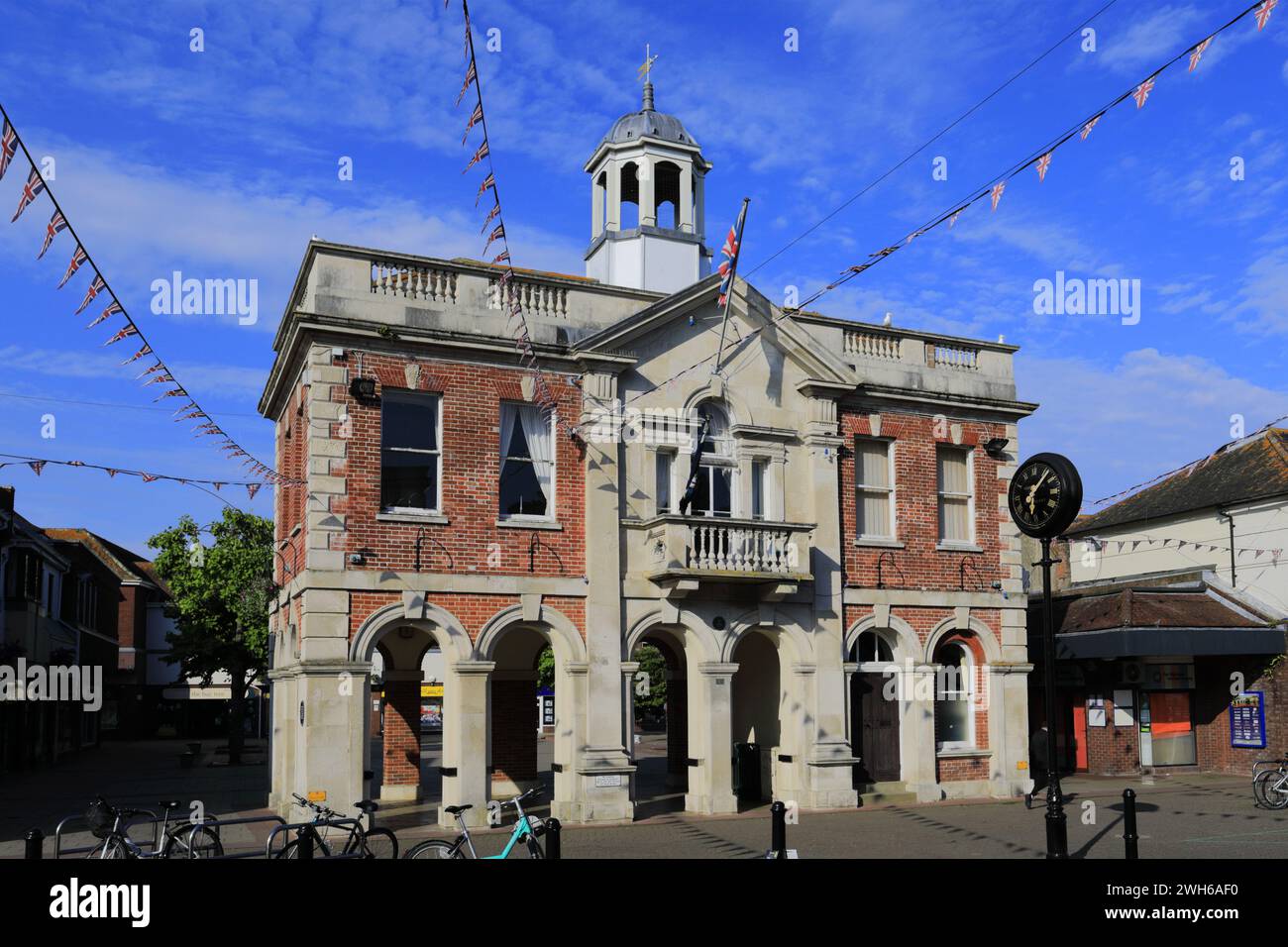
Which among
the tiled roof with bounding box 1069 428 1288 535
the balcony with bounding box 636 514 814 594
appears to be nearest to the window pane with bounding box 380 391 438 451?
the balcony with bounding box 636 514 814 594

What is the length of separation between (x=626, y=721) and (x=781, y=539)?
159 inches

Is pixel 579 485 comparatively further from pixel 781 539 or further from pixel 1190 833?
pixel 1190 833

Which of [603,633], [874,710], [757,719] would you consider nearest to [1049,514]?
[603,633]

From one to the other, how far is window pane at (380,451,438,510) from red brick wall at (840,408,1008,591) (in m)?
7.70

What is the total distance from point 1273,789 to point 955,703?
5.50m

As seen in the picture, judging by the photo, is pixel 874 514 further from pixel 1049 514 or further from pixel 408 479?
pixel 408 479

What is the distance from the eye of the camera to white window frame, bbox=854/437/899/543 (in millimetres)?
22062

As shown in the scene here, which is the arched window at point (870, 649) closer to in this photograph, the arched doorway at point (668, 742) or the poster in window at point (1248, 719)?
the arched doorway at point (668, 742)

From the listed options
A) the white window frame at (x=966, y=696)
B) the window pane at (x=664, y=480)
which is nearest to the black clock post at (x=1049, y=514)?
the window pane at (x=664, y=480)

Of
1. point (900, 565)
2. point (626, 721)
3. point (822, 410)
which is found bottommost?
point (626, 721)

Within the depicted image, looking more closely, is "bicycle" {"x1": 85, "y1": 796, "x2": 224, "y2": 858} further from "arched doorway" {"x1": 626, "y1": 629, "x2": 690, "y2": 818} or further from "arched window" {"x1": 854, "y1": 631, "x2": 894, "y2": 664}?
"arched window" {"x1": 854, "y1": 631, "x2": 894, "y2": 664}

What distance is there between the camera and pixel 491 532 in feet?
61.6
